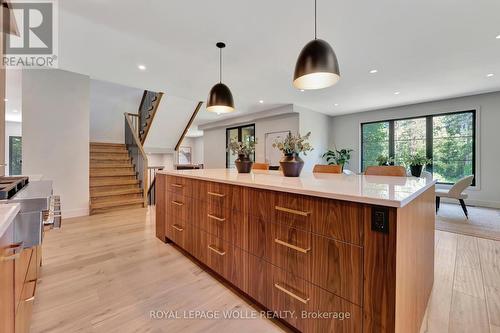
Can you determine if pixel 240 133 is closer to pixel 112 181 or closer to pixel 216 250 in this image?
pixel 112 181

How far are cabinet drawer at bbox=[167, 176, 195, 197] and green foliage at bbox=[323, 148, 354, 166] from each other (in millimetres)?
5592

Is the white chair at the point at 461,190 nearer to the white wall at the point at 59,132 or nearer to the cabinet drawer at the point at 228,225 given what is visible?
the cabinet drawer at the point at 228,225

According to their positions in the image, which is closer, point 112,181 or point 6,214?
point 6,214

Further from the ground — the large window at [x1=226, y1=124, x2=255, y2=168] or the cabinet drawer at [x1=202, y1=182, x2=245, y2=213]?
the large window at [x1=226, y1=124, x2=255, y2=168]

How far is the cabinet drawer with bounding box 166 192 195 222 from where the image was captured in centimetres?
230

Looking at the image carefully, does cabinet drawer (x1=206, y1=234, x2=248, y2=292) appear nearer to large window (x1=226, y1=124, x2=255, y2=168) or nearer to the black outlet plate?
the black outlet plate

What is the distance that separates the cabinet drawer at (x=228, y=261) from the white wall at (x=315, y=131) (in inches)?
187

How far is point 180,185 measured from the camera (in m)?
2.45

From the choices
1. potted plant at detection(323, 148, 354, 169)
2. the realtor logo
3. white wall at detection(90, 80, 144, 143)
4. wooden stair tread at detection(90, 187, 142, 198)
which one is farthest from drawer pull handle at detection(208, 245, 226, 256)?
white wall at detection(90, 80, 144, 143)

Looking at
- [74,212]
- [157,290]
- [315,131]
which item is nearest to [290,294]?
[157,290]

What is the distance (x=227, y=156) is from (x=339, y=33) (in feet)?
20.4

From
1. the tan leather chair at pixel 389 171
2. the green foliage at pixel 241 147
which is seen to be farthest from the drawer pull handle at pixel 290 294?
the tan leather chair at pixel 389 171

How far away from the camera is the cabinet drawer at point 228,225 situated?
5.46 ft

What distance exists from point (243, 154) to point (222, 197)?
0.97 m
